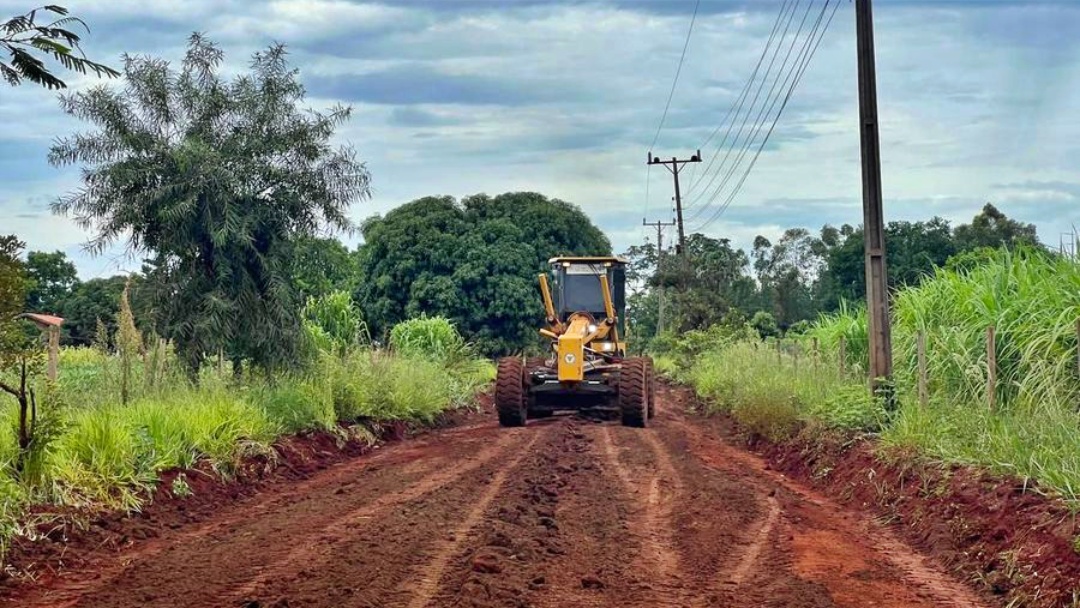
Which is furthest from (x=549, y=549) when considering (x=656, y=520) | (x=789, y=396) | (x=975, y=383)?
(x=789, y=396)

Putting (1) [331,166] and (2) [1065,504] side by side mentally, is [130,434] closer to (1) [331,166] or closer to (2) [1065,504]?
(1) [331,166]

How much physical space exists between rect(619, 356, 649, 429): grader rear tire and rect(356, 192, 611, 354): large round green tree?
22.4m

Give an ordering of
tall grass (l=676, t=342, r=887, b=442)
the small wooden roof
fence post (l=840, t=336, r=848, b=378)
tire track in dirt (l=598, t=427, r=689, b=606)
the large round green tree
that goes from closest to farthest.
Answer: tire track in dirt (l=598, t=427, r=689, b=606) → the small wooden roof → tall grass (l=676, t=342, r=887, b=442) → fence post (l=840, t=336, r=848, b=378) → the large round green tree

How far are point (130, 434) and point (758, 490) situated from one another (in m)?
6.73

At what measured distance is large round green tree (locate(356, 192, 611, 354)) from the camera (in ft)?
142

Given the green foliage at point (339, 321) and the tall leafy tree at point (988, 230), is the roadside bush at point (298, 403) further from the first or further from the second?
the tall leafy tree at point (988, 230)

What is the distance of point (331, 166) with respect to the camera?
669 inches

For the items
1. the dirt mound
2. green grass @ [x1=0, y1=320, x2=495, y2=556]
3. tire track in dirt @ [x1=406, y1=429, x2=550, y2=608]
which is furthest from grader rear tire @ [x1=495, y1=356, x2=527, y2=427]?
the dirt mound

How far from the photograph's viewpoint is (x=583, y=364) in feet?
68.0

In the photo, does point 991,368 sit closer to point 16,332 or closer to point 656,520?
point 656,520

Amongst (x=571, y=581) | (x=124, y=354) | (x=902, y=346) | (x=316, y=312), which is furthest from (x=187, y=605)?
(x=316, y=312)

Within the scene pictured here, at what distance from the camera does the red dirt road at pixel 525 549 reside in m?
7.32

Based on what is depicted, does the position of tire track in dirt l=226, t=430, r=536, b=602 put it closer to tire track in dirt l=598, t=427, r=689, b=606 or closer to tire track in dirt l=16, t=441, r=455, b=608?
tire track in dirt l=16, t=441, r=455, b=608

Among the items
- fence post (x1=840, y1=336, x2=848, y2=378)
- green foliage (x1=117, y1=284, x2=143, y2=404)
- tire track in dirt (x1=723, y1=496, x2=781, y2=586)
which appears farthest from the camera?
fence post (x1=840, y1=336, x2=848, y2=378)
